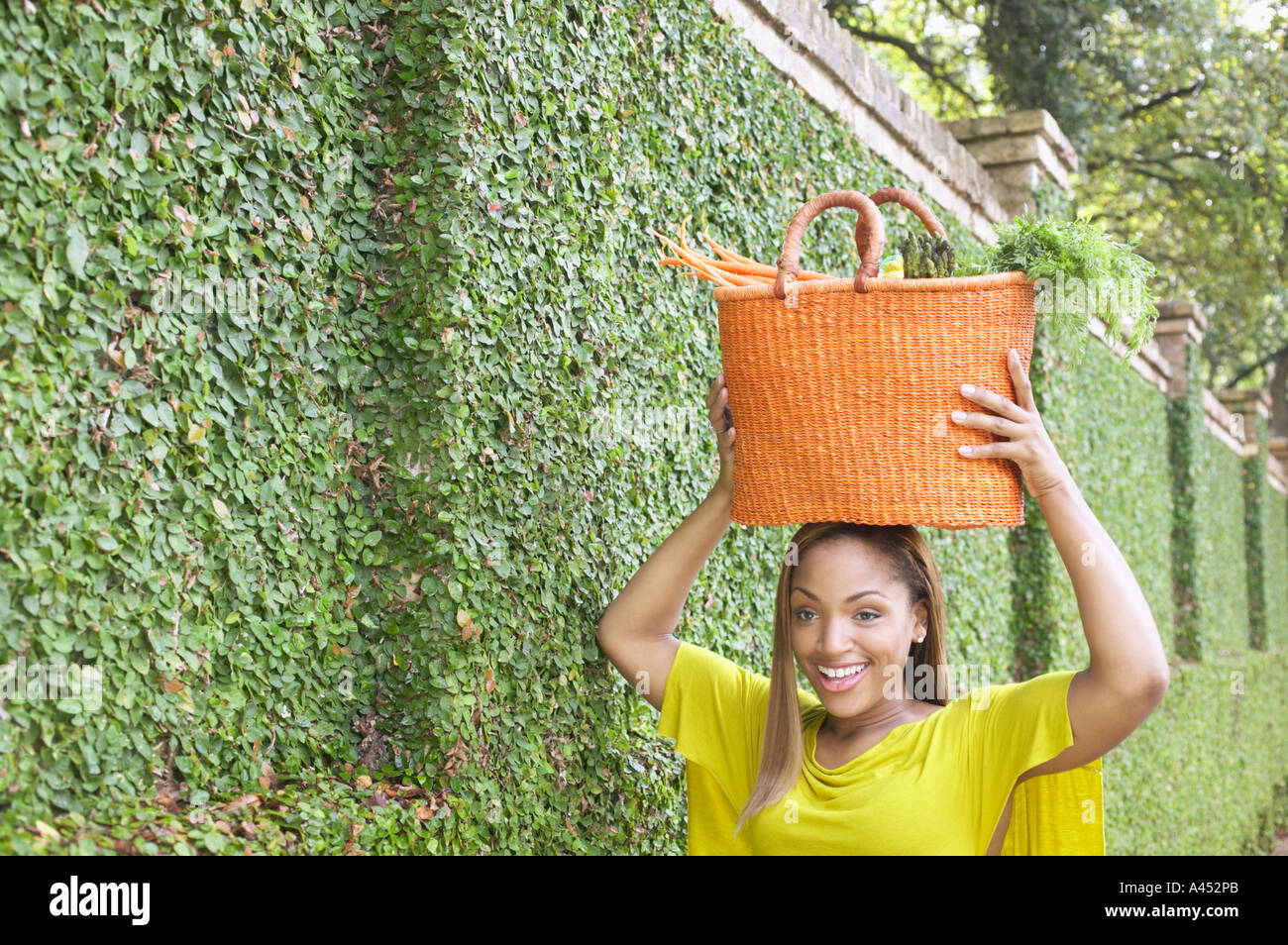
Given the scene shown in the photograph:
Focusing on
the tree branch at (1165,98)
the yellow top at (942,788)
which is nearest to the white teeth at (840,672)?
the yellow top at (942,788)

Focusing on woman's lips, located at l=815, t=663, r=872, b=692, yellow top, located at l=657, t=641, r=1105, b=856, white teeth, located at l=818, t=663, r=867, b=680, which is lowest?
yellow top, located at l=657, t=641, r=1105, b=856

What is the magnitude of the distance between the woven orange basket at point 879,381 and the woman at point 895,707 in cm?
6

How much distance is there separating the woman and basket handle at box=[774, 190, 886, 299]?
315 mm

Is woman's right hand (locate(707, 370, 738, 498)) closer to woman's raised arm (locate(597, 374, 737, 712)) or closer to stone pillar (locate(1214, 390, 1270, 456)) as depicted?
woman's raised arm (locate(597, 374, 737, 712))

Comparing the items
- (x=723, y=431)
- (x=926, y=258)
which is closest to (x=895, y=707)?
(x=723, y=431)

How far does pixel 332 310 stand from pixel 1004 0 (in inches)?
392

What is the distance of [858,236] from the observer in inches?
95.3

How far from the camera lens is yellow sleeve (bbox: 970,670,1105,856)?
2.23m

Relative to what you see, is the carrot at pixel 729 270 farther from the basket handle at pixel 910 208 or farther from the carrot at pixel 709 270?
the basket handle at pixel 910 208

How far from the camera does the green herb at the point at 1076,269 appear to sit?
237 centimetres

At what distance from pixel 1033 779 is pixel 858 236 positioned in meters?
1.13

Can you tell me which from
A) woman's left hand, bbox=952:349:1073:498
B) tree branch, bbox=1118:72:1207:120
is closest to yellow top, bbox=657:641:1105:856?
woman's left hand, bbox=952:349:1073:498
